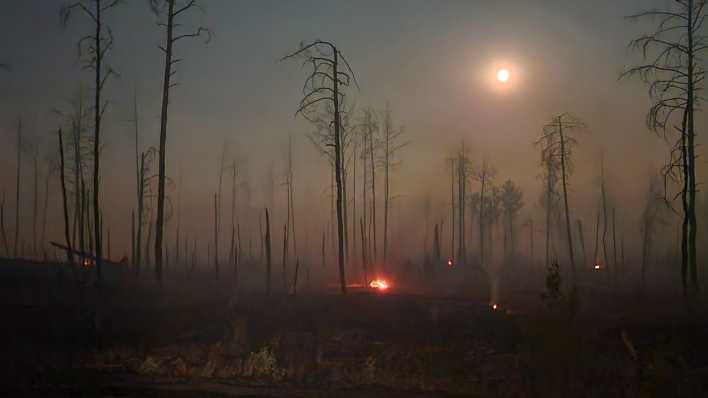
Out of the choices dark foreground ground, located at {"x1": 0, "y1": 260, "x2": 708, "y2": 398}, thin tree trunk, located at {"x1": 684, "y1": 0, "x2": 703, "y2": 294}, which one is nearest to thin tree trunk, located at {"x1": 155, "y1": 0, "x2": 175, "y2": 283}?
dark foreground ground, located at {"x1": 0, "y1": 260, "x2": 708, "y2": 398}

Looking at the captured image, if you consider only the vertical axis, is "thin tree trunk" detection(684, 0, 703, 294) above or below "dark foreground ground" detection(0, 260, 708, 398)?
above

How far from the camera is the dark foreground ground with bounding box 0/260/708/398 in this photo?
46.6ft

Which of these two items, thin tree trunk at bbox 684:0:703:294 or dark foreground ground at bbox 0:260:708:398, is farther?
thin tree trunk at bbox 684:0:703:294

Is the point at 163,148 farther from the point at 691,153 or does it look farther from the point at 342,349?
the point at 691,153

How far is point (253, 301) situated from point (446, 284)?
2792cm

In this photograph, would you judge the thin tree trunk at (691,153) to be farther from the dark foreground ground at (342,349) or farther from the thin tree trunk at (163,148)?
the thin tree trunk at (163,148)

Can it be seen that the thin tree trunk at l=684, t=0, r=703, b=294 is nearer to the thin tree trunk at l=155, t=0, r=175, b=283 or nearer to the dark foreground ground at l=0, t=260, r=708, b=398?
the dark foreground ground at l=0, t=260, r=708, b=398

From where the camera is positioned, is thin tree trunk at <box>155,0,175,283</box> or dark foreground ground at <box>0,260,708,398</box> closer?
dark foreground ground at <box>0,260,708,398</box>

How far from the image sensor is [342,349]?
20156 millimetres

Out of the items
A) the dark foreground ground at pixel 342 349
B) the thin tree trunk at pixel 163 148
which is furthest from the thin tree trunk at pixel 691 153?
the thin tree trunk at pixel 163 148

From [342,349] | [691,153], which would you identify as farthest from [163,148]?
[691,153]

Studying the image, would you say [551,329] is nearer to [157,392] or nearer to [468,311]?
[157,392]

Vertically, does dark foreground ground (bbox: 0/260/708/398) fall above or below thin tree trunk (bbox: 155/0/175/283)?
below

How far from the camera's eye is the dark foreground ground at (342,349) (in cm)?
1420
